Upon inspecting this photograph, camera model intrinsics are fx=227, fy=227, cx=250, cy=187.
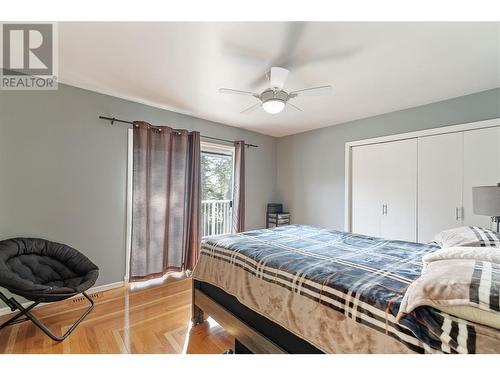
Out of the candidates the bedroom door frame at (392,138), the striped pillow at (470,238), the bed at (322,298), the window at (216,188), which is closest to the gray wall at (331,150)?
the bedroom door frame at (392,138)

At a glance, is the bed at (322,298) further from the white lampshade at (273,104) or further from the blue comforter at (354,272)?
the white lampshade at (273,104)

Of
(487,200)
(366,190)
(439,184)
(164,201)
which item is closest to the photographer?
(487,200)

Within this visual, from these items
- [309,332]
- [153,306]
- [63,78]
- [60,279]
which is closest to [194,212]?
[153,306]

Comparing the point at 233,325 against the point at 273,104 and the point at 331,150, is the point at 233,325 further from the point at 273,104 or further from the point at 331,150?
the point at 331,150

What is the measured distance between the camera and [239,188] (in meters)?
4.00

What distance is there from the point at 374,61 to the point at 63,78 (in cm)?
305

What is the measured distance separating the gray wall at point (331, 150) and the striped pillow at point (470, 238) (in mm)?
1577

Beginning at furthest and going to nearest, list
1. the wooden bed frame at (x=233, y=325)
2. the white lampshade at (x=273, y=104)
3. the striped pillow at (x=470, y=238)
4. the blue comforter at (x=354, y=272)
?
the white lampshade at (x=273, y=104) < the striped pillow at (x=470, y=238) < the wooden bed frame at (x=233, y=325) < the blue comforter at (x=354, y=272)

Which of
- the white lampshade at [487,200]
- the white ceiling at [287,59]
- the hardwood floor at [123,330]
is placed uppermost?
the white ceiling at [287,59]

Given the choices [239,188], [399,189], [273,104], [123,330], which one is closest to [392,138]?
[399,189]

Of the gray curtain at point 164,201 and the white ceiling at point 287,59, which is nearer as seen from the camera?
the white ceiling at point 287,59

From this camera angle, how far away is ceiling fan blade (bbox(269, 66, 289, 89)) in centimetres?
195

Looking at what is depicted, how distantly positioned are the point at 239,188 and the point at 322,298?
9.49 ft

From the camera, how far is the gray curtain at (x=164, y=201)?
2.88 metres
